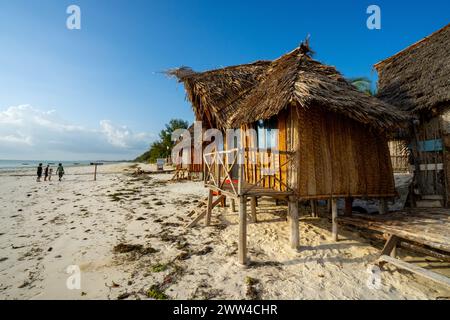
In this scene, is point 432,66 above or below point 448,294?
above

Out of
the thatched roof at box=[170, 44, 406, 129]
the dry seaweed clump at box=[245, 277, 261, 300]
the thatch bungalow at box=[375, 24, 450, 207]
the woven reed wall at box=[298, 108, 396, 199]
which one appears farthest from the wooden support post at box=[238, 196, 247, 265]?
the thatch bungalow at box=[375, 24, 450, 207]

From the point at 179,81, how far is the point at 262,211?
6547mm

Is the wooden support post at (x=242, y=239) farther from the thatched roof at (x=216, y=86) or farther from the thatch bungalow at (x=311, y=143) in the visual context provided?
the thatched roof at (x=216, y=86)

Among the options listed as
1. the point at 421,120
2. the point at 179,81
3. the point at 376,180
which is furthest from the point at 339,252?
the point at 179,81

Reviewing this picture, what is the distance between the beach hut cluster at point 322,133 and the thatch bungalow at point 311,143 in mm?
28

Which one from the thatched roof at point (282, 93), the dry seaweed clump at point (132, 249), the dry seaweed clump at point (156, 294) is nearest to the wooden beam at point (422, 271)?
the thatched roof at point (282, 93)

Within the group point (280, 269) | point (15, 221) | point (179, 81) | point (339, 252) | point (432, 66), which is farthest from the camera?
point (179, 81)

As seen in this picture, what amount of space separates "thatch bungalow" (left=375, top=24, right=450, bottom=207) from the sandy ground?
134 inches

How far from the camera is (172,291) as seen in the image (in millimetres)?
3779

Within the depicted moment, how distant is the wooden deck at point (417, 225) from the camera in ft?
12.8

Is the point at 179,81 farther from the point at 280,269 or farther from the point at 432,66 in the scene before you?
the point at 432,66

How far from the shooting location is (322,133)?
591 centimetres

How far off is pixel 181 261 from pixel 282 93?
4.92m
